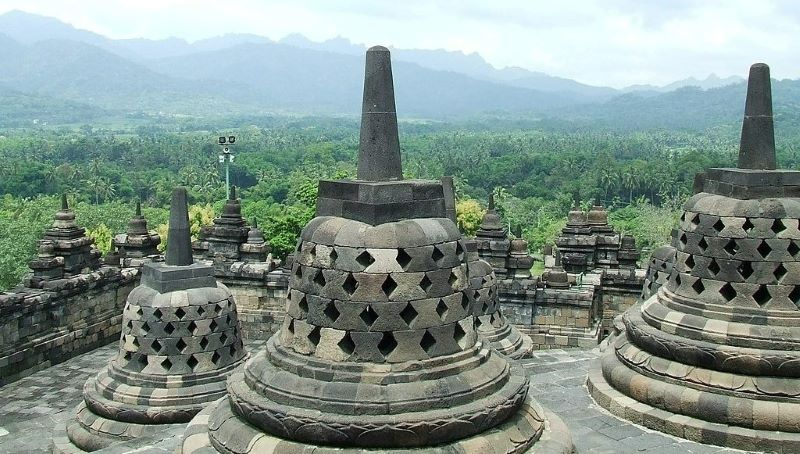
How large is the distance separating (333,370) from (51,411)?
1014 cm

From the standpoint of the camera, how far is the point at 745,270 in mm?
7434

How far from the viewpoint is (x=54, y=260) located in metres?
16.5

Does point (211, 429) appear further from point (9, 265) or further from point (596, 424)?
point (9, 265)

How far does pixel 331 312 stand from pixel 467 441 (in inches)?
53.7

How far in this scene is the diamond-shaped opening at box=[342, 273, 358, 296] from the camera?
549 cm

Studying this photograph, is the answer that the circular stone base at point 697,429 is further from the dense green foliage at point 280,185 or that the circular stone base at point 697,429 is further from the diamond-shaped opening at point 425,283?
the dense green foliage at point 280,185

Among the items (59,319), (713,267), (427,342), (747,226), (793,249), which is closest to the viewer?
(427,342)

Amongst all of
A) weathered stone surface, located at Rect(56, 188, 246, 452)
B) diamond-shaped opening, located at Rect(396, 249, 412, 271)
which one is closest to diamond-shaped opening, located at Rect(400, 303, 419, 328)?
diamond-shaped opening, located at Rect(396, 249, 412, 271)

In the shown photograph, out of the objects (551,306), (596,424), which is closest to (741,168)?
(596,424)

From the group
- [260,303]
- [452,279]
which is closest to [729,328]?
[452,279]

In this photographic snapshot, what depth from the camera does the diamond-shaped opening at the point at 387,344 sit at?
5.45 meters

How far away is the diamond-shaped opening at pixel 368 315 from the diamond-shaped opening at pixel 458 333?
26.4 inches

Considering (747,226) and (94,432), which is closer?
(747,226)

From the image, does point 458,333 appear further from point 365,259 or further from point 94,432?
point 94,432
